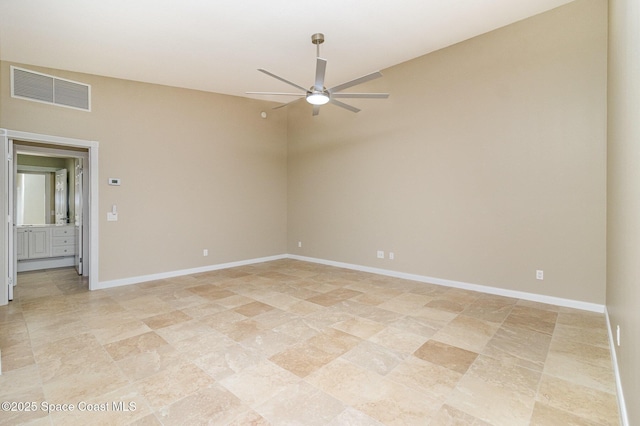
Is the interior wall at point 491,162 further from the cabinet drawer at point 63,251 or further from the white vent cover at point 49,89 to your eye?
the cabinet drawer at point 63,251

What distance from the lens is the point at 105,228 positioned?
4820mm

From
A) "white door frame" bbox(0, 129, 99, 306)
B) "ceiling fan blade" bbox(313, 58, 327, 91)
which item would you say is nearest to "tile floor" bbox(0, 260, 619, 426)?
"white door frame" bbox(0, 129, 99, 306)

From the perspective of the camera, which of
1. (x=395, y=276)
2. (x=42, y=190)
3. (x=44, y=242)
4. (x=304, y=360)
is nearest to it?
(x=304, y=360)

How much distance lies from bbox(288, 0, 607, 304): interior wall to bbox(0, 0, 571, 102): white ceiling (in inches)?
19.5

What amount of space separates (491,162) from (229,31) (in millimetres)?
4108

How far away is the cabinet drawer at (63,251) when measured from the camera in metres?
6.35

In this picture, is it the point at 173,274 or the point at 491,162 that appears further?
the point at 173,274

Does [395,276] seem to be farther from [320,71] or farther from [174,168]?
[174,168]

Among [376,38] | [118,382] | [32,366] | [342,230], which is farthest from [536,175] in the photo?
[32,366]

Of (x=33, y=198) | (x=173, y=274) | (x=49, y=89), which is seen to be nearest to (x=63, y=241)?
(x=33, y=198)

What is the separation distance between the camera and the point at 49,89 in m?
4.31

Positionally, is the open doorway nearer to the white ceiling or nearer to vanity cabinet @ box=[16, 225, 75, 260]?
vanity cabinet @ box=[16, 225, 75, 260]

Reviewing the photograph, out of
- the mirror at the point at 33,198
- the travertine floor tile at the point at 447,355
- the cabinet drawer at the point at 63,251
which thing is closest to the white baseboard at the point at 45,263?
the cabinet drawer at the point at 63,251

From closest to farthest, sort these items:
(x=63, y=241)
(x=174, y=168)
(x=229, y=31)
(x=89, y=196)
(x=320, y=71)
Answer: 1. (x=320, y=71)
2. (x=229, y=31)
3. (x=89, y=196)
4. (x=174, y=168)
5. (x=63, y=241)
